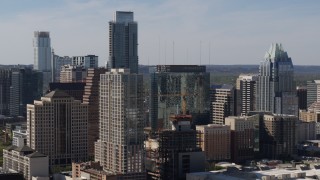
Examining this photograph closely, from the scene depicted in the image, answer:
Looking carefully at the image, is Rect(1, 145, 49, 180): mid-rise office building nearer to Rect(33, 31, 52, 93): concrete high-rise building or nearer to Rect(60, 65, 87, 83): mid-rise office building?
Rect(60, 65, 87, 83): mid-rise office building

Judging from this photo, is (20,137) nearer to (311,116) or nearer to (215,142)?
(215,142)

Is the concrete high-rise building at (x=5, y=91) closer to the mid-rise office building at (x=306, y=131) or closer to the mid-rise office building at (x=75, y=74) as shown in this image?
the mid-rise office building at (x=75, y=74)

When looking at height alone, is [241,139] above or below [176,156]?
below

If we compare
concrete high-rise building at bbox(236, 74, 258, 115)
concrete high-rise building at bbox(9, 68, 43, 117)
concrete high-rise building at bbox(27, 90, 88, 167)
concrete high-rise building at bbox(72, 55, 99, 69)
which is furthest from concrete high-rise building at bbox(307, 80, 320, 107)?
concrete high-rise building at bbox(27, 90, 88, 167)

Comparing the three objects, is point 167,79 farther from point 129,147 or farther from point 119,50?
point 129,147

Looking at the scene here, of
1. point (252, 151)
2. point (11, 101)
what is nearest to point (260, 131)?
point (252, 151)

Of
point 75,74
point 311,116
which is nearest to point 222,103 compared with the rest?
point 311,116
